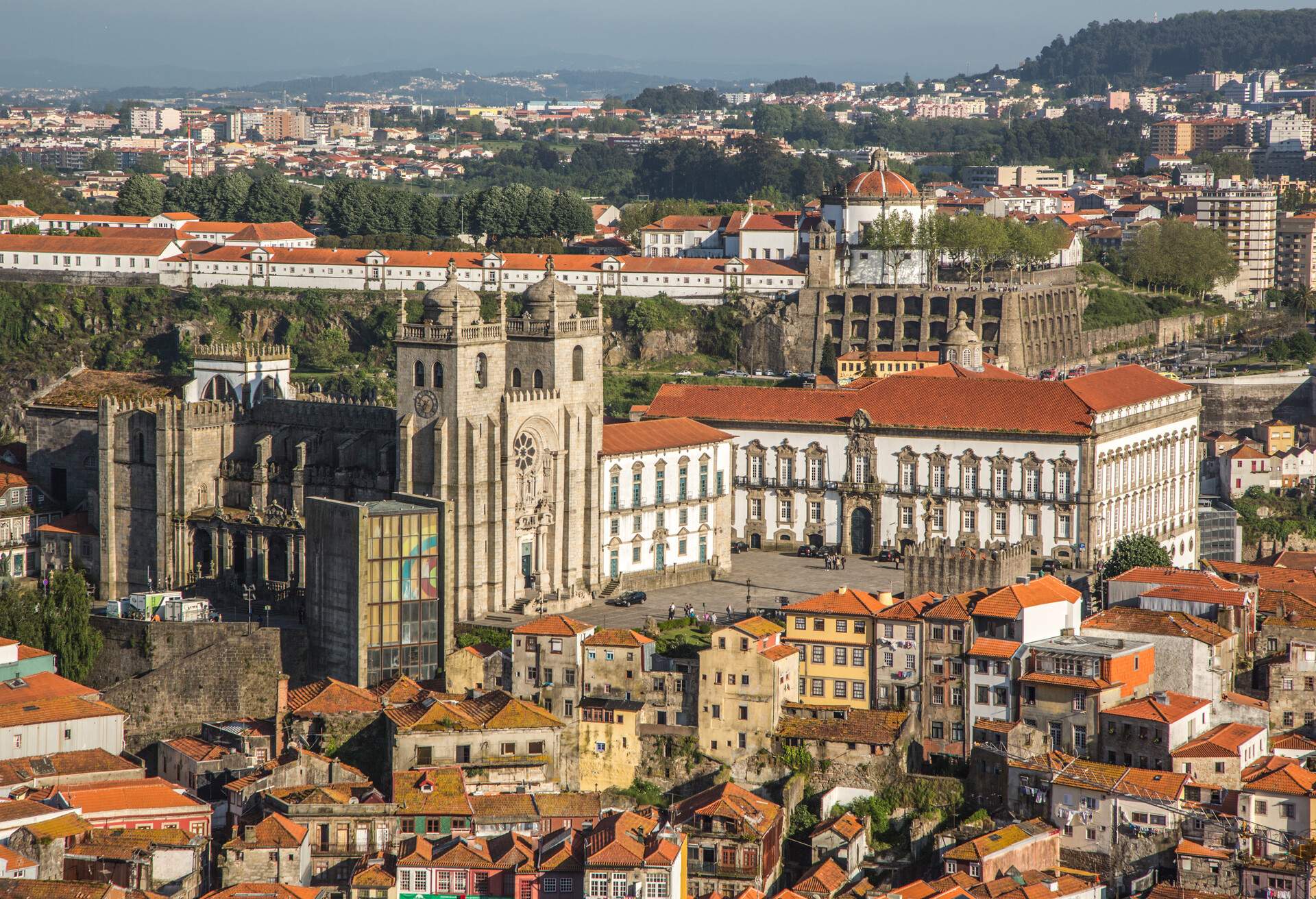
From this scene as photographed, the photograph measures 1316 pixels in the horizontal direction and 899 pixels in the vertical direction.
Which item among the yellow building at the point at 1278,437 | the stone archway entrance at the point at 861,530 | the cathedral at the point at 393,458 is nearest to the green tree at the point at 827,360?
the yellow building at the point at 1278,437

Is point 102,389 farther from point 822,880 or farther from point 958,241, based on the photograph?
point 958,241

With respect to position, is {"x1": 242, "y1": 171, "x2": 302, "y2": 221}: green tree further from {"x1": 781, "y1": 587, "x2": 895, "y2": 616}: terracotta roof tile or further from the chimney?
{"x1": 781, "y1": 587, "x2": 895, "y2": 616}: terracotta roof tile

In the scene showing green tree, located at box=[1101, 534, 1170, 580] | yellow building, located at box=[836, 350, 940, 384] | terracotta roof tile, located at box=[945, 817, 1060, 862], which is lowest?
terracotta roof tile, located at box=[945, 817, 1060, 862]

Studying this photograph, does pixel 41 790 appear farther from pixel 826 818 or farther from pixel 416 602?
pixel 826 818

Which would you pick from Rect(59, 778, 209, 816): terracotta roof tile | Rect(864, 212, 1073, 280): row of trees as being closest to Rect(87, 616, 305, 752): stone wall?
Rect(59, 778, 209, 816): terracotta roof tile

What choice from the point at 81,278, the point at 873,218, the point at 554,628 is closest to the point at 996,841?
the point at 554,628

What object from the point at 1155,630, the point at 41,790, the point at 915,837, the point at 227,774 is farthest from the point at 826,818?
the point at 41,790
